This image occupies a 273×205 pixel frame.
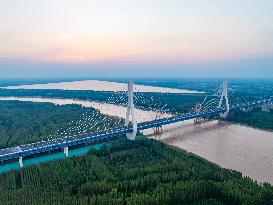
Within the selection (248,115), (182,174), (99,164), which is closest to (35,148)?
(99,164)

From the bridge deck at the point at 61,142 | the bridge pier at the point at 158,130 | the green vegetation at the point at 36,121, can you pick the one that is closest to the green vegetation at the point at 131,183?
the bridge deck at the point at 61,142

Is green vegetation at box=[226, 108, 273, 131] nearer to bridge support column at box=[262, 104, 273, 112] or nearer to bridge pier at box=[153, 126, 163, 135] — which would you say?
bridge support column at box=[262, 104, 273, 112]

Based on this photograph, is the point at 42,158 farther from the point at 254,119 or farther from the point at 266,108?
the point at 266,108

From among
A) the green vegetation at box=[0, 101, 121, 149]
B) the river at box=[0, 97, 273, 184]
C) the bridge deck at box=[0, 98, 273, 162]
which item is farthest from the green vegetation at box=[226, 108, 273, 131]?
the green vegetation at box=[0, 101, 121, 149]

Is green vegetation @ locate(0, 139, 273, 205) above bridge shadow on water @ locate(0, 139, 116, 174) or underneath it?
above

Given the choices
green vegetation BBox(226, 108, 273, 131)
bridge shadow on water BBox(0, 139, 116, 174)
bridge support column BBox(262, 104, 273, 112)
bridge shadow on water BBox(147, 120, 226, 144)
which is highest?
green vegetation BBox(226, 108, 273, 131)

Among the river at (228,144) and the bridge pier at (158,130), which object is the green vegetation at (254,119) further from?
the bridge pier at (158,130)

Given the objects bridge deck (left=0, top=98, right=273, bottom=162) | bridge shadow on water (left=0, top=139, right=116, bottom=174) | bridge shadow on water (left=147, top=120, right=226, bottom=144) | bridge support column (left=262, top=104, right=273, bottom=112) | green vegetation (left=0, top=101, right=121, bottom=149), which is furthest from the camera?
bridge support column (left=262, top=104, right=273, bottom=112)

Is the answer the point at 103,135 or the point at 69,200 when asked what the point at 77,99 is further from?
the point at 69,200
